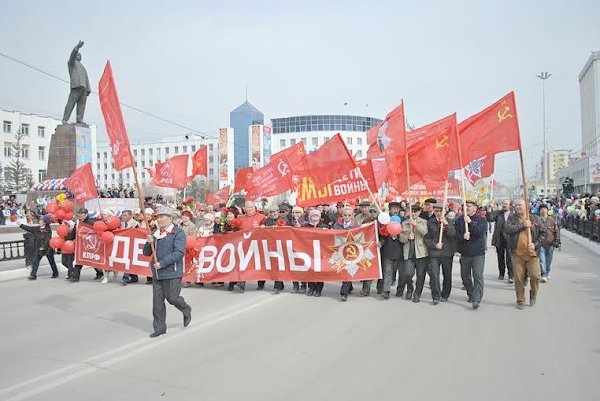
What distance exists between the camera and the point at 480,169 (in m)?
15.5

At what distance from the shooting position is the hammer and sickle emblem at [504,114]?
827 cm

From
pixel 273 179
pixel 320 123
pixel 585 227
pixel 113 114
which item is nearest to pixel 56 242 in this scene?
pixel 113 114

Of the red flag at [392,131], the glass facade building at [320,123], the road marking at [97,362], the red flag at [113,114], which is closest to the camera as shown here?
the road marking at [97,362]

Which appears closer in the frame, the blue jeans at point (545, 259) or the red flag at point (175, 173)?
the blue jeans at point (545, 259)

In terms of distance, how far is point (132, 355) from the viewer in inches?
217

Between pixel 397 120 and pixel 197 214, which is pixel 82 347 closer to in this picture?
pixel 397 120

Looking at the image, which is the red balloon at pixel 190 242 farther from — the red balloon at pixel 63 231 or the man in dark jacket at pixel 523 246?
the man in dark jacket at pixel 523 246

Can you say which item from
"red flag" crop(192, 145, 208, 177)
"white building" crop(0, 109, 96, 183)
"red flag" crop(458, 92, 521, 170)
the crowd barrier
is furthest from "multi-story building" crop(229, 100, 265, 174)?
"red flag" crop(458, 92, 521, 170)

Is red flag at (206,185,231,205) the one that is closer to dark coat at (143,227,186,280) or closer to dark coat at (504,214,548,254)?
dark coat at (504,214,548,254)

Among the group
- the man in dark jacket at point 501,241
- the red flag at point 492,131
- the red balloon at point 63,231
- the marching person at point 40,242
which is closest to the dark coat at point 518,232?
the red flag at point 492,131

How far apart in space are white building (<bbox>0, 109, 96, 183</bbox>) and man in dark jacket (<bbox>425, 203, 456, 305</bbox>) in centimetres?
6752

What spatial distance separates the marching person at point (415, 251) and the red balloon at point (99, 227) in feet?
21.0

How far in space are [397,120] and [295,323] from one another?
4758 mm

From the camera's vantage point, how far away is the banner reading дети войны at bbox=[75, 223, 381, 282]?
8.89 meters
